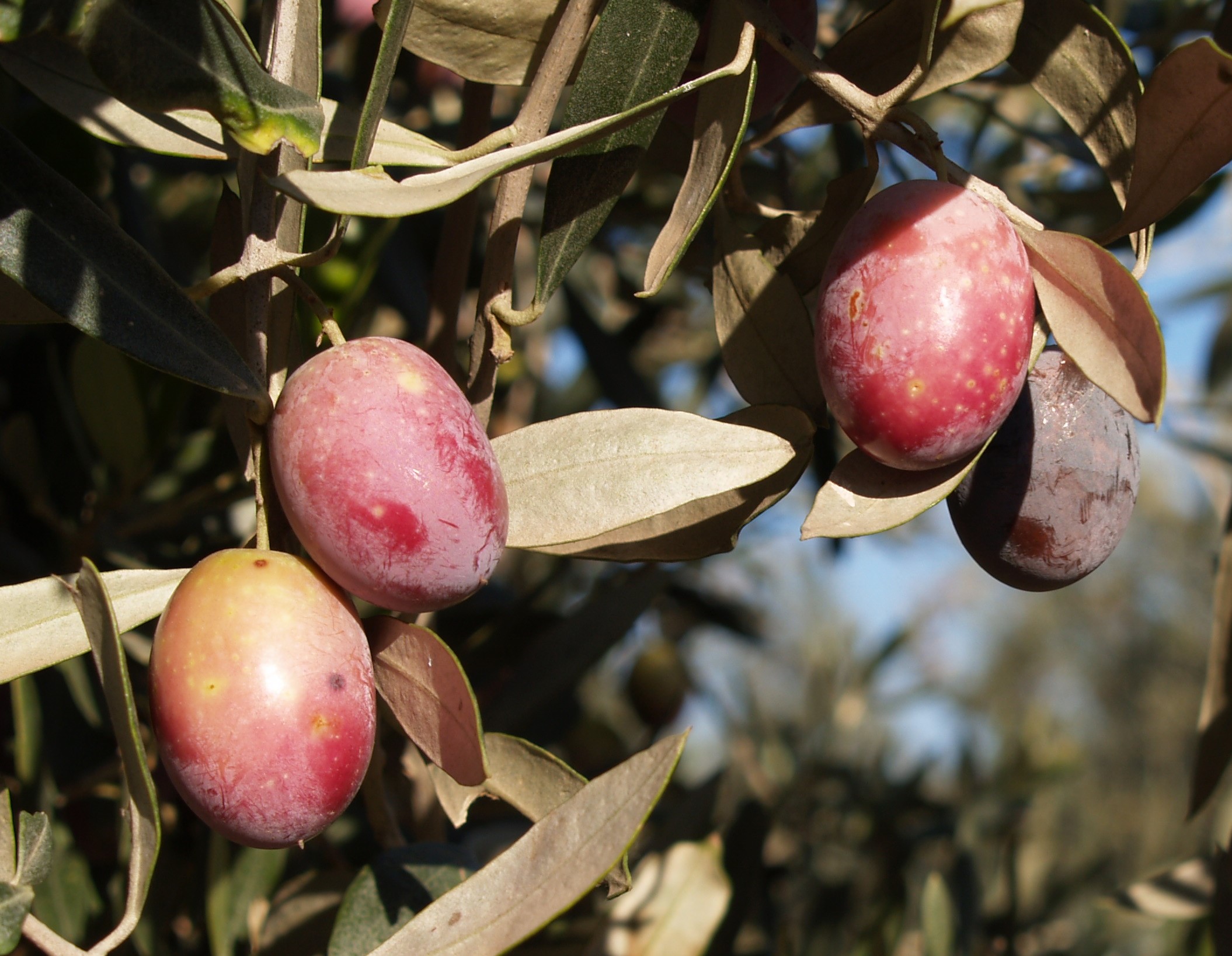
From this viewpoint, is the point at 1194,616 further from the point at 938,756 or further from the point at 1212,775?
the point at 1212,775

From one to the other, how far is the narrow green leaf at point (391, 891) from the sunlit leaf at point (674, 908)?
1.31 feet

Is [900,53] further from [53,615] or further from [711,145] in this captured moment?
[53,615]

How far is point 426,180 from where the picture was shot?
470mm

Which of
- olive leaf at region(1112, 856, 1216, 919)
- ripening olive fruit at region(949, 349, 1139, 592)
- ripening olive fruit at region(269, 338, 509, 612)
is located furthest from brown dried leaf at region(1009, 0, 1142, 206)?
olive leaf at region(1112, 856, 1216, 919)

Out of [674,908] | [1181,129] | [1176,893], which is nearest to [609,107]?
[1181,129]

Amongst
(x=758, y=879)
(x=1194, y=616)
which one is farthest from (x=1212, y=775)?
(x=1194, y=616)

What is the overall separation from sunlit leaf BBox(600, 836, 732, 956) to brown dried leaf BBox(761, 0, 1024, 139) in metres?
0.75

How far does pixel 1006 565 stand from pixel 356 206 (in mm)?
423

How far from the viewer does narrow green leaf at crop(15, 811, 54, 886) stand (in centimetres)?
49

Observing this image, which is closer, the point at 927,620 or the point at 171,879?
the point at 171,879

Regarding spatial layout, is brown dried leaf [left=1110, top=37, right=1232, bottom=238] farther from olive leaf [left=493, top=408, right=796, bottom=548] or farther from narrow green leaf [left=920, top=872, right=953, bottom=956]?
narrow green leaf [left=920, top=872, right=953, bottom=956]

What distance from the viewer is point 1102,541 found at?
64cm

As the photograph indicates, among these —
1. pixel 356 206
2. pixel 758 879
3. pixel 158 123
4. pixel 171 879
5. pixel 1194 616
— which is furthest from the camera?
pixel 1194 616

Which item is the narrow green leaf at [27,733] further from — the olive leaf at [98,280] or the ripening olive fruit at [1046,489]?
the ripening olive fruit at [1046,489]
